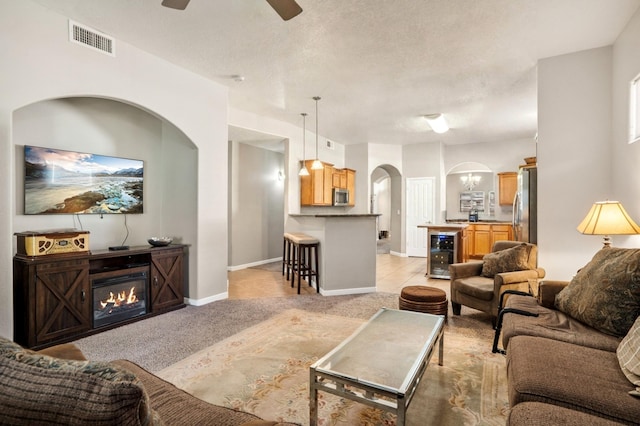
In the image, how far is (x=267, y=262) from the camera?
752 centimetres

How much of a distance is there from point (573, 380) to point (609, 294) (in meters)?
0.91

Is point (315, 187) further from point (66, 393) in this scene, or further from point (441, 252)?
point (66, 393)

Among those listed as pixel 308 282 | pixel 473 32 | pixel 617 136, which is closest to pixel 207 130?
pixel 308 282

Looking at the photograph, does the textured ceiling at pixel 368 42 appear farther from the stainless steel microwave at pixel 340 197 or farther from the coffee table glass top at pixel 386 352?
the coffee table glass top at pixel 386 352

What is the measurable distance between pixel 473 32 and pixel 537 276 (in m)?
2.57

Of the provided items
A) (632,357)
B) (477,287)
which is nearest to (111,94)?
(477,287)

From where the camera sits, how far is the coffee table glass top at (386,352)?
1.64 meters

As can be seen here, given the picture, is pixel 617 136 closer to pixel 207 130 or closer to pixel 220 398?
pixel 220 398

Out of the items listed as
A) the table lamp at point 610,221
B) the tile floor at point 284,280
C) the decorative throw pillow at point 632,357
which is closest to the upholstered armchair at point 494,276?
the table lamp at point 610,221

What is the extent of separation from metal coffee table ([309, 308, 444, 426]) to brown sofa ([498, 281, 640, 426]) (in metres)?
0.44

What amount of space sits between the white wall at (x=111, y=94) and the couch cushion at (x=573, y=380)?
3.63 meters

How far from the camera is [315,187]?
6.71 meters

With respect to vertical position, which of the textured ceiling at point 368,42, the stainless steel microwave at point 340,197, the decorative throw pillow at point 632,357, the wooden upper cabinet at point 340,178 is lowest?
the decorative throw pillow at point 632,357

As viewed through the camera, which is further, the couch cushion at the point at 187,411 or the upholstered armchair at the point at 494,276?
the upholstered armchair at the point at 494,276
